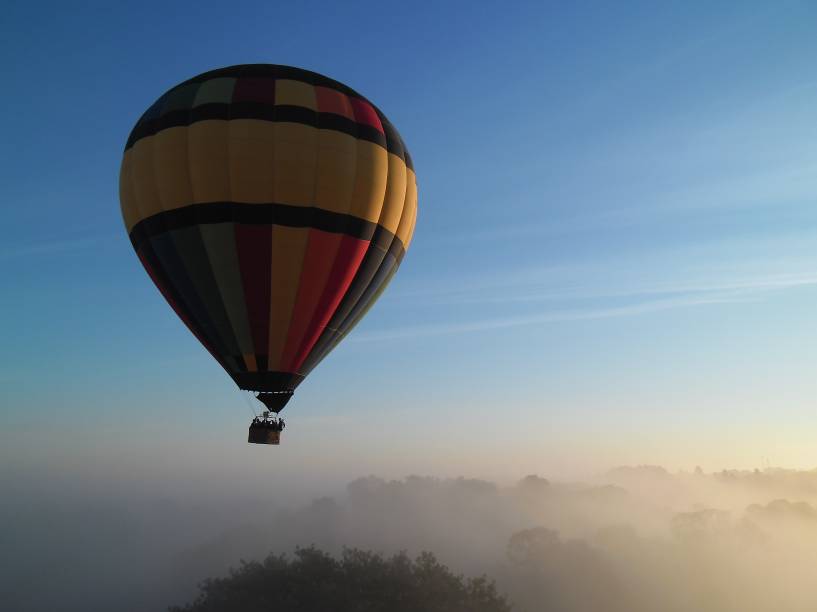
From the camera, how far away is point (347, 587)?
144ft

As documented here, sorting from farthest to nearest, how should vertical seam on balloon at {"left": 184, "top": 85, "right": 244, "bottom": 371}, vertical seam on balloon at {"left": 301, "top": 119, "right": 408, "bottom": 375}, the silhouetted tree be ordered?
the silhouetted tree
vertical seam on balloon at {"left": 301, "top": 119, "right": 408, "bottom": 375}
vertical seam on balloon at {"left": 184, "top": 85, "right": 244, "bottom": 371}

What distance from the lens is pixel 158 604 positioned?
15588 cm

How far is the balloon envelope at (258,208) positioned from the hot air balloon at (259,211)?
0.12 feet

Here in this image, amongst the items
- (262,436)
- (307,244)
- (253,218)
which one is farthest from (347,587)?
(253,218)

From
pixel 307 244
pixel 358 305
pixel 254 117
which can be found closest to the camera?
pixel 254 117

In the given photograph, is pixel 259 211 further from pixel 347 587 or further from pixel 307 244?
pixel 347 587

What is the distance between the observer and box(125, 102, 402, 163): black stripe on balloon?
1792cm

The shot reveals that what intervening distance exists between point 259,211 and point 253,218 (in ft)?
0.91

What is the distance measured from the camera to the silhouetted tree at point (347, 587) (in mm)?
43094

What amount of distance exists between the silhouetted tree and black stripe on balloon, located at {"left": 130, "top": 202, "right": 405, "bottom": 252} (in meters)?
32.9

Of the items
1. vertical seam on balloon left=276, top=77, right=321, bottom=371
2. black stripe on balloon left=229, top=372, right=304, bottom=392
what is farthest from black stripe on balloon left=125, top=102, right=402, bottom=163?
black stripe on balloon left=229, top=372, right=304, bottom=392

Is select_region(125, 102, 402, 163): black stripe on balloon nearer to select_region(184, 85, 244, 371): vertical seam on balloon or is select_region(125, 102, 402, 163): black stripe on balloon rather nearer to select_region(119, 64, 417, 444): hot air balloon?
select_region(119, 64, 417, 444): hot air balloon

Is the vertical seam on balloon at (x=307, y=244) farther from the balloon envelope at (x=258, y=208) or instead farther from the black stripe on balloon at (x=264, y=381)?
the black stripe on balloon at (x=264, y=381)

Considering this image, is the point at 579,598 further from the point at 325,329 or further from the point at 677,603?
the point at 325,329
